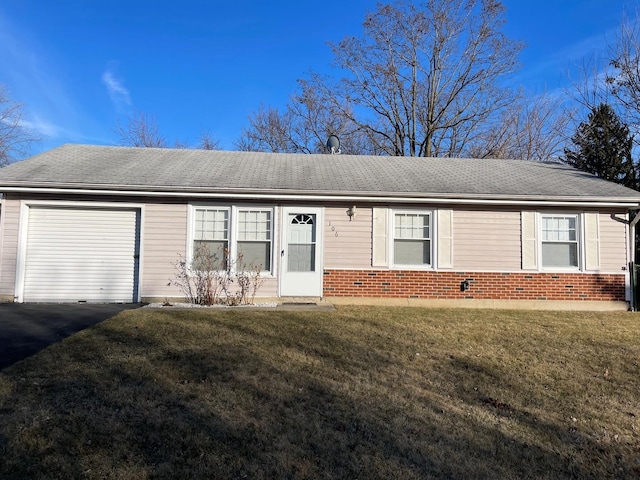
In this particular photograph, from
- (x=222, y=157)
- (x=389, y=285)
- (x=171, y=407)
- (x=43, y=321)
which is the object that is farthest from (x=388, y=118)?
(x=171, y=407)

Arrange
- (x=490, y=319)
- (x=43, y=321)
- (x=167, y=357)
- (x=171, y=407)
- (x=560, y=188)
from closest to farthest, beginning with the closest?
1. (x=171, y=407)
2. (x=167, y=357)
3. (x=43, y=321)
4. (x=490, y=319)
5. (x=560, y=188)

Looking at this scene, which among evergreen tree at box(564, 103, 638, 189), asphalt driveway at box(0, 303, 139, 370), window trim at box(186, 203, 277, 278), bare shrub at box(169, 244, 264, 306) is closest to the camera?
asphalt driveway at box(0, 303, 139, 370)

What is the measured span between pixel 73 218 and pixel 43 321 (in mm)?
3239

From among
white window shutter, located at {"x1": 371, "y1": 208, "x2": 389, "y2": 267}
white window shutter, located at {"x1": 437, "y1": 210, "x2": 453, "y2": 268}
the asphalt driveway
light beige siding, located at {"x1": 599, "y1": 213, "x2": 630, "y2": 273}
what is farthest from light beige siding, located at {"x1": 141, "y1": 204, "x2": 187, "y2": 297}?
light beige siding, located at {"x1": 599, "y1": 213, "x2": 630, "y2": 273}

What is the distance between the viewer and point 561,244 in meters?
A: 9.83

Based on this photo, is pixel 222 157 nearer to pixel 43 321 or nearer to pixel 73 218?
pixel 73 218

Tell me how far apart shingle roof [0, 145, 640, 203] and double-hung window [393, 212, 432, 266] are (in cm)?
61

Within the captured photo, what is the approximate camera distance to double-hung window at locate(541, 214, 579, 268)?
9.81 m

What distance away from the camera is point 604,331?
7.21 m

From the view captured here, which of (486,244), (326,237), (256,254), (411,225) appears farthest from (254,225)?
(486,244)

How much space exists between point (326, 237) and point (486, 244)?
12.0 ft

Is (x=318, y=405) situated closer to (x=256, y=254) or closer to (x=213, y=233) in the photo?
(x=256, y=254)

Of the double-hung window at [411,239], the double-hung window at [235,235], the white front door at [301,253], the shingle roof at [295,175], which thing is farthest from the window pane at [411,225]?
the double-hung window at [235,235]

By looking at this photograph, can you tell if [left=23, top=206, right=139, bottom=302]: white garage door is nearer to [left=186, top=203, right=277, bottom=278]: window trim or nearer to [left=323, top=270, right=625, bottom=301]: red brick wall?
[left=186, top=203, right=277, bottom=278]: window trim
